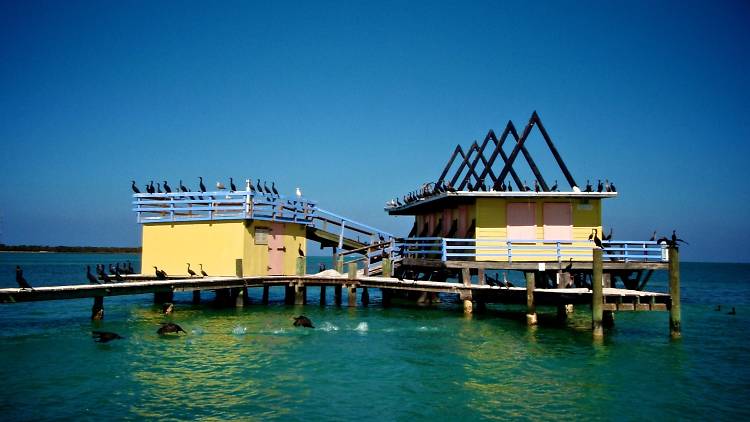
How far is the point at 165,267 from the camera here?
28.2 meters

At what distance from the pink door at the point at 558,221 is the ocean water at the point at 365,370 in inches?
177

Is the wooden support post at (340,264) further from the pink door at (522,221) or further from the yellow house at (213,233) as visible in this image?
the pink door at (522,221)

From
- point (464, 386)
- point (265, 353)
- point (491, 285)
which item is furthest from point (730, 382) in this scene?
point (265, 353)

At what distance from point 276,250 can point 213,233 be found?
3.11 meters

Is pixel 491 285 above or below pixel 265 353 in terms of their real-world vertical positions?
above

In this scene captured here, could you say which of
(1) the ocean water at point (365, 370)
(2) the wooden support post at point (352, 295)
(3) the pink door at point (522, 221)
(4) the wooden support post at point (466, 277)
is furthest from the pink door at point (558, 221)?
(2) the wooden support post at point (352, 295)

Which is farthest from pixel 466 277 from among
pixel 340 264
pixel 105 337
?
pixel 105 337

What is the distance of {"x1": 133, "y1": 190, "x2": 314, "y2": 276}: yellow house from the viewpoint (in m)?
27.3

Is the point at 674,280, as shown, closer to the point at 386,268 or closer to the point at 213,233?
the point at 386,268

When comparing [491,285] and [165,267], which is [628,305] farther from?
[165,267]

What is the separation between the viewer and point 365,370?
1596 cm

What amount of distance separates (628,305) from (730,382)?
4.83 metres

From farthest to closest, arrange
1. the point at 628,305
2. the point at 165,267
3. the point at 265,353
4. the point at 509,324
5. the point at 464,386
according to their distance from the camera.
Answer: the point at 165,267, the point at 509,324, the point at 628,305, the point at 265,353, the point at 464,386

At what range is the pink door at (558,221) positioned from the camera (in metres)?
27.4
